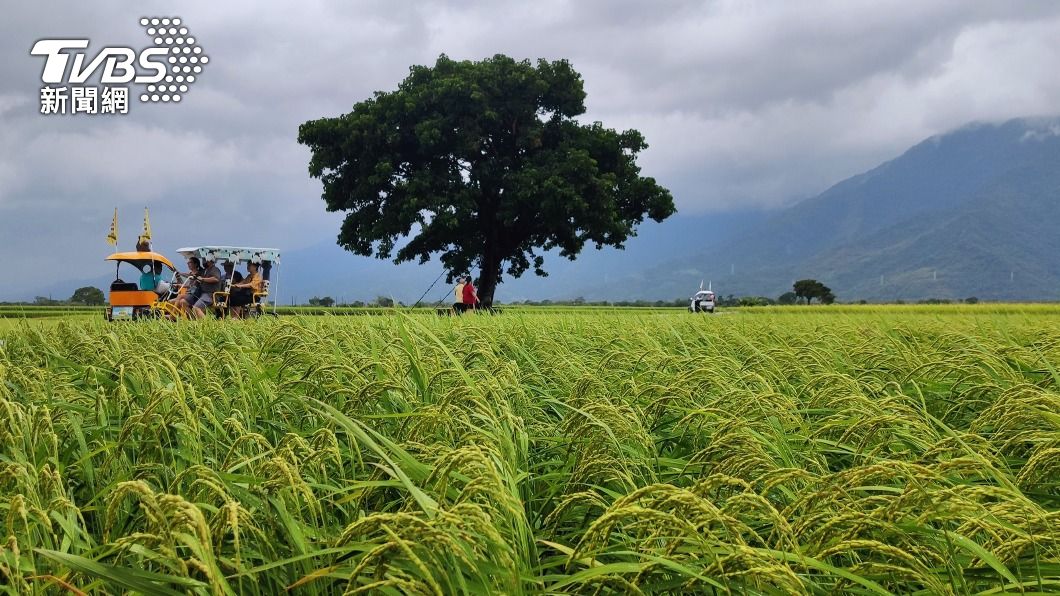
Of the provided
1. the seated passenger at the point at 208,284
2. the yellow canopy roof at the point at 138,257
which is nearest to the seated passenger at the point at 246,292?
the seated passenger at the point at 208,284

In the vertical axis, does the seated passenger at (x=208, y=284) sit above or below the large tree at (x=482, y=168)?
below

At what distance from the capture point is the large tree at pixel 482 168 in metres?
32.1

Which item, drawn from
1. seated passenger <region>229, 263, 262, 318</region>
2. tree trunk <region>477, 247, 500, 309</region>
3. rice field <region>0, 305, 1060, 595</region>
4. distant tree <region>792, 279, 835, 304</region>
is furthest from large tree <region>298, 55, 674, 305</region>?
distant tree <region>792, 279, 835, 304</region>

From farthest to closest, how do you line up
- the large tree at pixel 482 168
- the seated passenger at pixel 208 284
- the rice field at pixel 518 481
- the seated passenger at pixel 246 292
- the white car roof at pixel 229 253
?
1. the large tree at pixel 482 168
2. the white car roof at pixel 229 253
3. the seated passenger at pixel 246 292
4. the seated passenger at pixel 208 284
5. the rice field at pixel 518 481

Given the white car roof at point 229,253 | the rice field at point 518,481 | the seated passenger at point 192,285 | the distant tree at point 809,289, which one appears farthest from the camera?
the distant tree at point 809,289

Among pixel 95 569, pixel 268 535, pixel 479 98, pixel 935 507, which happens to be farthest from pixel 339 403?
pixel 479 98

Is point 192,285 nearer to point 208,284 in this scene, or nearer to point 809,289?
point 208,284

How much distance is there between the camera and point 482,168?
3403 centimetres

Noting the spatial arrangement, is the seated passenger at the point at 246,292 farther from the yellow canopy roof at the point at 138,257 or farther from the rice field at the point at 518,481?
the rice field at the point at 518,481

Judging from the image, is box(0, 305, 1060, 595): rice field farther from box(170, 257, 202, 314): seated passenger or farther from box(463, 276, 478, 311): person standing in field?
box(463, 276, 478, 311): person standing in field

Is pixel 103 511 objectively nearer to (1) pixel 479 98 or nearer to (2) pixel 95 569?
(2) pixel 95 569

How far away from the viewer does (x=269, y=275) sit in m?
23.0

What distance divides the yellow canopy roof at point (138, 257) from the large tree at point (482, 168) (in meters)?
11.0

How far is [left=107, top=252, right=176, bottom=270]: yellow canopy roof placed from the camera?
2253 cm
